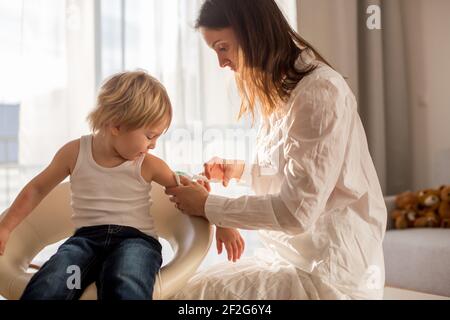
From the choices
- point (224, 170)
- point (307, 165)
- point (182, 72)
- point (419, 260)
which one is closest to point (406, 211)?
point (419, 260)

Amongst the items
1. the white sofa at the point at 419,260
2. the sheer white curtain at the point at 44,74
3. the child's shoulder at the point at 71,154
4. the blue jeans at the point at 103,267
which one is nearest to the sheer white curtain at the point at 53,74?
the sheer white curtain at the point at 44,74

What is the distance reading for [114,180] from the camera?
130 cm

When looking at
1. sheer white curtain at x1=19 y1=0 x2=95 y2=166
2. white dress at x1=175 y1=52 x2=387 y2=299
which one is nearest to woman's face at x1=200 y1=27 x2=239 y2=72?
white dress at x1=175 y1=52 x2=387 y2=299

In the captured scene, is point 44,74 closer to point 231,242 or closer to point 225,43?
point 225,43

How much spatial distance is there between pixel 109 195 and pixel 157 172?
0.40ft

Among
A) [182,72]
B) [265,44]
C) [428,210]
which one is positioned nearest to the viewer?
[265,44]

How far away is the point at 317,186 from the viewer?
3.46 ft

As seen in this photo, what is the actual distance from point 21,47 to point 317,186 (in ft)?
4.47

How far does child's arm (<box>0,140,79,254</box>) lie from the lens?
47.5 inches

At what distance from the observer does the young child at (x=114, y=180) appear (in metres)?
1.20

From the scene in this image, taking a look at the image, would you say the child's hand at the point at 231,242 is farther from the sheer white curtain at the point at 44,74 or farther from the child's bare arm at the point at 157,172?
the sheer white curtain at the point at 44,74

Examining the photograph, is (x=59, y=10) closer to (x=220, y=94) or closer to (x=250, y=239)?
(x=220, y=94)

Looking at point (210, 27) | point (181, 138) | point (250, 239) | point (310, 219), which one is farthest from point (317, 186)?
point (250, 239)

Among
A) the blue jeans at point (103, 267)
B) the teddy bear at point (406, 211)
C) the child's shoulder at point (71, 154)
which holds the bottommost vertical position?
the teddy bear at point (406, 211)
